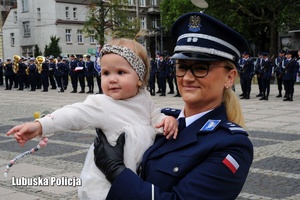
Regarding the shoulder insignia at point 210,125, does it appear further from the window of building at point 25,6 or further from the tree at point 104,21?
the window of building at point 25,6

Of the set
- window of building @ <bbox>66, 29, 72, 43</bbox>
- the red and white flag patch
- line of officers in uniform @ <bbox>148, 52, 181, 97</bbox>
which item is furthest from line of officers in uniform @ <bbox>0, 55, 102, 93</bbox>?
window of building @ <bbox>66, 29, 72, 43</bbox>

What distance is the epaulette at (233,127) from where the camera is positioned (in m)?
2.07

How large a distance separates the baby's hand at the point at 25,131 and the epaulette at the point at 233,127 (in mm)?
854

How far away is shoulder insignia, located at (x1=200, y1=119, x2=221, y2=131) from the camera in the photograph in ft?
6.97

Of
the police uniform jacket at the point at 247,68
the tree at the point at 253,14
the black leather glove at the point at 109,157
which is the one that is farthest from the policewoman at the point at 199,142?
the tree at the point at 253,14

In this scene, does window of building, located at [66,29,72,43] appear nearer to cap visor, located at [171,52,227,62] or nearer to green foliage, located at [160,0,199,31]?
green foliage, located at [160,0,199,31]

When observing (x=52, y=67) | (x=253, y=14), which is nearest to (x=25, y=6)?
(x=52, y=67)

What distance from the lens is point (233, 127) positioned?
210 cm

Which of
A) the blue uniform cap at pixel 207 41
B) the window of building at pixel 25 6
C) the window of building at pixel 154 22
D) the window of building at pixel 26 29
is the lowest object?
the blue uniform cap at pixel 207 41

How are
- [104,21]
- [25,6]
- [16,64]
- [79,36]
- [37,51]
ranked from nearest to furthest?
[16,64], [104,21], [37,51], [79,36], [25,6]

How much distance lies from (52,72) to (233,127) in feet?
89.1

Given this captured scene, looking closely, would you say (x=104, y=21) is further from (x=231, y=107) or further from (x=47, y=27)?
(x=231, y=107)

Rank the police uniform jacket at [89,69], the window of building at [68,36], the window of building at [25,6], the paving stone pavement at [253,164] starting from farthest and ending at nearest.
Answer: the window of building at [25,6], the window of building at [68,36], the police uniform jacket at [89,69], the paving stone pavement at [253,164]

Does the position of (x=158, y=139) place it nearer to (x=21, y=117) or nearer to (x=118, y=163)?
(x=118, y=163)
